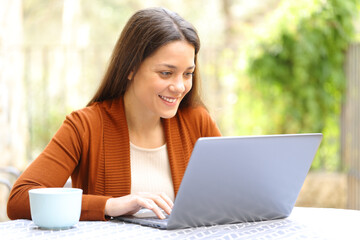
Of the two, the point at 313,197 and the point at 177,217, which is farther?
the point at 313,197

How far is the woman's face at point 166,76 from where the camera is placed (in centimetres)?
179

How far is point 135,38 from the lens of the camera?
1899 mm

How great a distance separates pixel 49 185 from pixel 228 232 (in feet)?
2.08

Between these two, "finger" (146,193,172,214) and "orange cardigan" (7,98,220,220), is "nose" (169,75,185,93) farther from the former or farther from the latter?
"finger" (146,193,172,214)

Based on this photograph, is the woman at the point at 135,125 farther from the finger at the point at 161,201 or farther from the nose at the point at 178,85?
the finger at the point at 161,201

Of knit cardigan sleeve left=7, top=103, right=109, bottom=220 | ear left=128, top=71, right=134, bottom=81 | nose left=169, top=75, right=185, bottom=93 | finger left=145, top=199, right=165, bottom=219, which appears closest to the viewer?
finger left=145, top=199, right=165, bottom=219

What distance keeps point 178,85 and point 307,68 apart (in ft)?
10.1

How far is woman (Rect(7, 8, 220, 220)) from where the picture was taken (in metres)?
1.78

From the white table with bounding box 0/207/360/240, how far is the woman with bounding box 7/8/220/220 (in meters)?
0.30

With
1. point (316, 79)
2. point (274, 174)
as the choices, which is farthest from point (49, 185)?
point (316, 79)

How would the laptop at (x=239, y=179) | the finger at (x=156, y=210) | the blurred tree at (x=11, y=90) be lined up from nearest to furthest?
the laptop at (x=239, y=179) → the finger at (x=156, y=210) → the blurred tree at (x=11, y=90)

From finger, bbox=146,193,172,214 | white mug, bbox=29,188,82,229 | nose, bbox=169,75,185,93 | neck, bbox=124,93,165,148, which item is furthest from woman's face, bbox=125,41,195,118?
white mug, bbox=29,188,82,229

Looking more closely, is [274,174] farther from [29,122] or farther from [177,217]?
[29,122]

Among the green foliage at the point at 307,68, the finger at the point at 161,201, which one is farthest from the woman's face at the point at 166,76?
the green foliage at the point at 307,68
